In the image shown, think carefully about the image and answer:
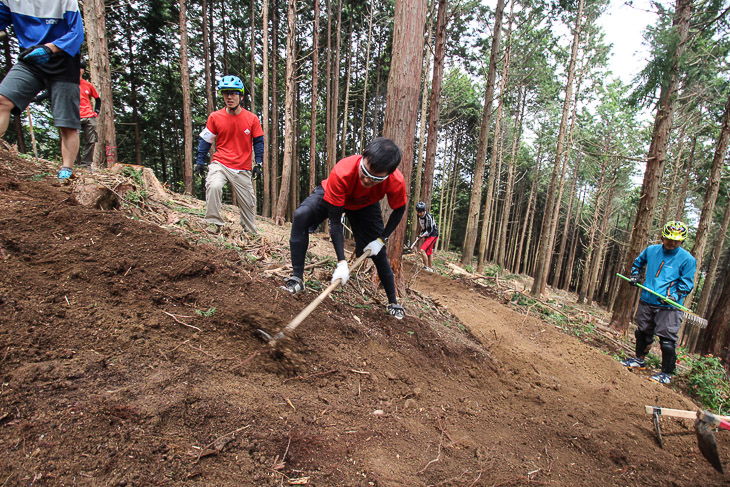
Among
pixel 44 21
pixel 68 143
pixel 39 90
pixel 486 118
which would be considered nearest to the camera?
pixel 44 21

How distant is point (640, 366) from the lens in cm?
492

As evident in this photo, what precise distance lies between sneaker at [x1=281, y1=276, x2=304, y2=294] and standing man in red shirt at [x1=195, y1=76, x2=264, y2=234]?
165 centimetres

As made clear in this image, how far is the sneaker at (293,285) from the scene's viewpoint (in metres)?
3.13

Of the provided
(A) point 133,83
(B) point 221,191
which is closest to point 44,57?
(B) point 221,191

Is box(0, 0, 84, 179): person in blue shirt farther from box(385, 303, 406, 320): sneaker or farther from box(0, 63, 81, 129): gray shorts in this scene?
box(385, 303, 406, 320): sneaker

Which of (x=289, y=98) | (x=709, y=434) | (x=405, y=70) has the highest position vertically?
(x=289, y=98)

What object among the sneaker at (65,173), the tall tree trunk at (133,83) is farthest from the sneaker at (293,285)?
the tall tree trunk at (133,83)

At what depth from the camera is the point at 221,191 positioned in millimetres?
4387

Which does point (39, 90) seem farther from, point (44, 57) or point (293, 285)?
point (293, 285)

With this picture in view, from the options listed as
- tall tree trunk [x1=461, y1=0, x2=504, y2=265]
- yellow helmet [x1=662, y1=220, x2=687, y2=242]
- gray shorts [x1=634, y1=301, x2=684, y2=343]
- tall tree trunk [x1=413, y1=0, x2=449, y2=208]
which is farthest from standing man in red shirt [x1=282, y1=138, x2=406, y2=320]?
tall tree trunk [x1=461, y1=0, x2=504, y2=265]

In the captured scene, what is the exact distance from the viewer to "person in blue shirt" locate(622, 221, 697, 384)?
14.4 ft

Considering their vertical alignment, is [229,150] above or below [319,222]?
above

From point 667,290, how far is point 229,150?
653cm

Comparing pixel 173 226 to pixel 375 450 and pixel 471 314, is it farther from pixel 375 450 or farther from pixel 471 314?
pixel 471 314
